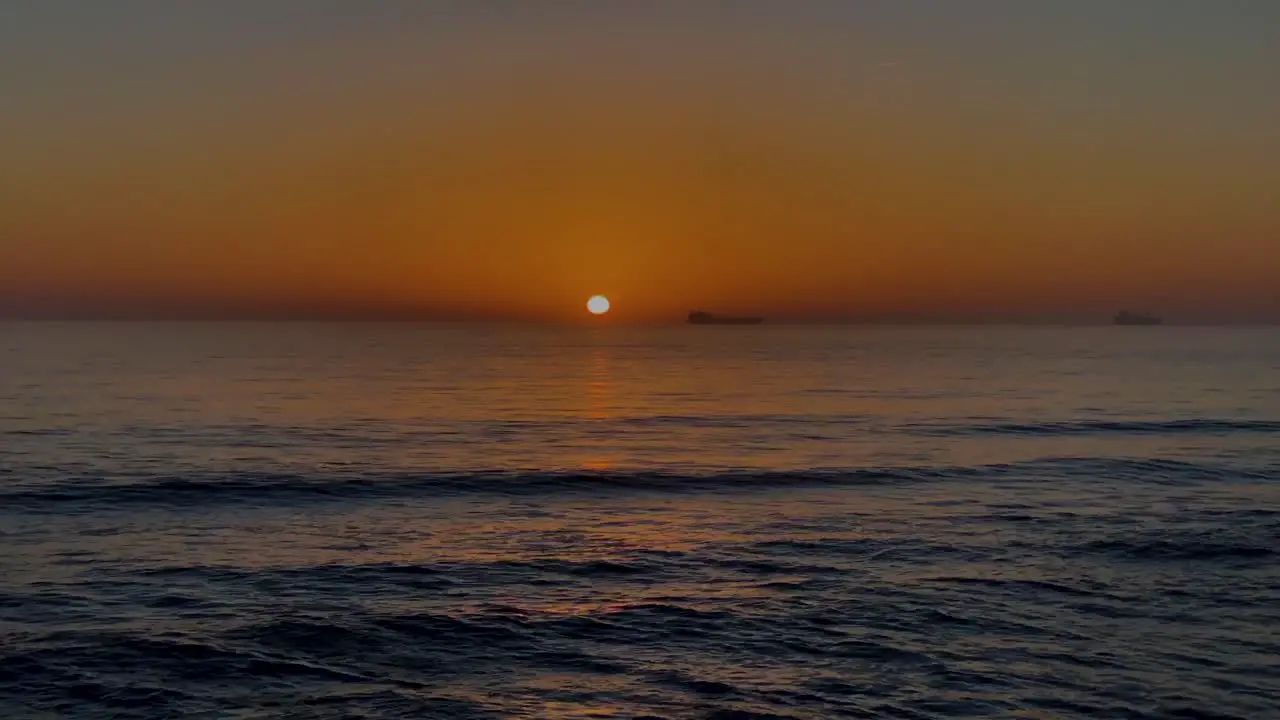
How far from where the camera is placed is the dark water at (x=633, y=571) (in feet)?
60.1

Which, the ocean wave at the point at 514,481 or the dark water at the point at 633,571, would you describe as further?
the ocean wave at the point at 514,481

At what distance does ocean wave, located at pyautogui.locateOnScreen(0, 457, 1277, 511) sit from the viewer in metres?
39.4

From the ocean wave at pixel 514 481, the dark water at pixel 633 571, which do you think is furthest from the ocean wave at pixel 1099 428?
the ocean wave at pixel 514 481

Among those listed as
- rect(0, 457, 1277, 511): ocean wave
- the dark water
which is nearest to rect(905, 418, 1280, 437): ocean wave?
the dark water

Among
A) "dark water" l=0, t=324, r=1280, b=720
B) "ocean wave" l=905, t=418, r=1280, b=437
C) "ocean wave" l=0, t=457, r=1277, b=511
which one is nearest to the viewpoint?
"dark water" l=0, t=324, r=1280, b=720

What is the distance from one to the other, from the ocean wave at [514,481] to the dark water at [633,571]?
0.27 m

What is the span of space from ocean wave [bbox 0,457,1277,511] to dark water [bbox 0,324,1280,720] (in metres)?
0.27

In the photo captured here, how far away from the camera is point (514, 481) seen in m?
44.6

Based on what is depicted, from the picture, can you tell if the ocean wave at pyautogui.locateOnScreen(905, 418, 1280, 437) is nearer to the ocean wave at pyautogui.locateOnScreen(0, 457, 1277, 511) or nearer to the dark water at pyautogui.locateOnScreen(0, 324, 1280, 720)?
Answer: the dark water at pyautogui.locateOnScreen(0, 324, 1280, 720)

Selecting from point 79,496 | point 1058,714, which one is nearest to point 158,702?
point 1058,714

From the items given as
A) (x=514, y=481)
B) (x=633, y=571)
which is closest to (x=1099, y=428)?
(x=514, y=481)

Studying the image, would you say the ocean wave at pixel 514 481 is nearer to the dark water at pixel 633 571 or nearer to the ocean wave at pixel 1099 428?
the dark water at pixel 633 571

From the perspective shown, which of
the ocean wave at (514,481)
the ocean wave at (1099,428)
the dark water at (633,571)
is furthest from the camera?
the ocean wave at (1099,428)

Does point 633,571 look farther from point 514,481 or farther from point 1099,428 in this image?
point 1099,428
